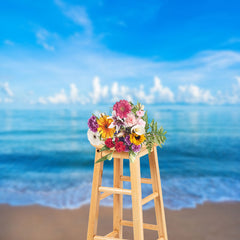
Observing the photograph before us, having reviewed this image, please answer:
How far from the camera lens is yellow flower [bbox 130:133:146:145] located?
1.78 m

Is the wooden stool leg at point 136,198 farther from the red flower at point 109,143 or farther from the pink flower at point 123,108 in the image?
the pink flower at point 123,108

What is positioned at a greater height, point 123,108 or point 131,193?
point 123,108

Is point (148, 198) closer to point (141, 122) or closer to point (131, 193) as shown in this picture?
point (131, 193)

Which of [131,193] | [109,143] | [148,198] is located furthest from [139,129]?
[148,198]

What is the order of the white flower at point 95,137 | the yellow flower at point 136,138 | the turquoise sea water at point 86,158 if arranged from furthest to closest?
the turquoise sea water at point 86,158 → the white flower at point 95,137 → the yellow flower at point 136,138

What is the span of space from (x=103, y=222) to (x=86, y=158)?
297 cm

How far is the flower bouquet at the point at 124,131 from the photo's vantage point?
1.79 m

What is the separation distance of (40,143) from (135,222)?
5.07 m

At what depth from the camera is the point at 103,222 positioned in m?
3.01

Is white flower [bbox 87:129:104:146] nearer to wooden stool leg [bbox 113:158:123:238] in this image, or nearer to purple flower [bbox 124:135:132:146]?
purple flower [bbox 124:135:132:146]

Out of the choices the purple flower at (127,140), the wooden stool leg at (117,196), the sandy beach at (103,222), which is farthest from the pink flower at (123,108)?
the sandy beach at (103,222)

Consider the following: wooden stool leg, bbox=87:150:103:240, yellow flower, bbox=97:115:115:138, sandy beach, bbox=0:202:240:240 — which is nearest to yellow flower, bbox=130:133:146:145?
yellow flower, bbox=97:115:115:138

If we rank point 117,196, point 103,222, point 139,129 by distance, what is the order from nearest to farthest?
point 139,129 < point 117,196 < point 103,222

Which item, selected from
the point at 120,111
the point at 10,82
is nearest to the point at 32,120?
the point at 10,82
